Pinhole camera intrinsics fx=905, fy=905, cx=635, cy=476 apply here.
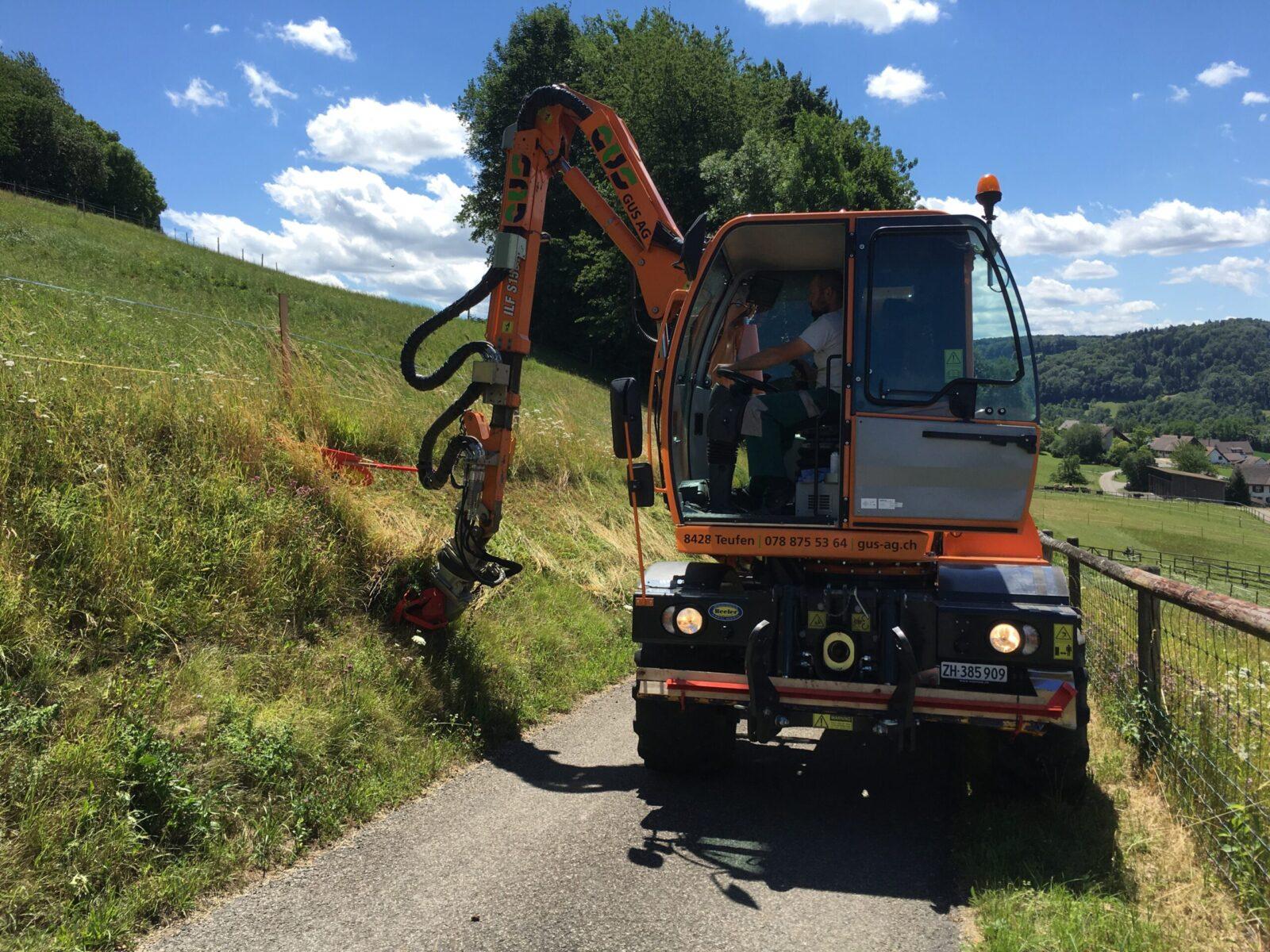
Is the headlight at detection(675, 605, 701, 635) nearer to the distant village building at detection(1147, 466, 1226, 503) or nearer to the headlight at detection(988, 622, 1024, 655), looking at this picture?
the headlight at detection(988, 622, 1024, 655)

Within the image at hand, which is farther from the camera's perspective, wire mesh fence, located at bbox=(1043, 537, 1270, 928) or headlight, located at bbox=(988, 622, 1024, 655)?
headlight, located at bbox=(988, 622, 1024, 655)

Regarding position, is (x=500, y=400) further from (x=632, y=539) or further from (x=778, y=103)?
(x=778, y=103)

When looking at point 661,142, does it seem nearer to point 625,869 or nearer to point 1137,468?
point 625,869

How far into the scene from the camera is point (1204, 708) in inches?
178

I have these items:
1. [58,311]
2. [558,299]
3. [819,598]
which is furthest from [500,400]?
[558,299]

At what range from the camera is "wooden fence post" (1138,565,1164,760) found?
16.6 ft

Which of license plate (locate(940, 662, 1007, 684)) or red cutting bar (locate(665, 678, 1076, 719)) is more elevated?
license plate (locate(940, 662, 1007, 684))

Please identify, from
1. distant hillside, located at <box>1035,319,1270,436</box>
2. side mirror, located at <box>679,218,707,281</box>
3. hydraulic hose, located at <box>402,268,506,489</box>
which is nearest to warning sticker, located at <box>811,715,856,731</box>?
side mirror, located at <box>679,218,707,281</box>

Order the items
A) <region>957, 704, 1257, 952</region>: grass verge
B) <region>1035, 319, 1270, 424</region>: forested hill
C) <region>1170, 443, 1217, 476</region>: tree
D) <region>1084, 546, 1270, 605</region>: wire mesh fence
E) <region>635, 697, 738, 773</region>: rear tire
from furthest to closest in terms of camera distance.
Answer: <region>1035, 319, 1270, 424</region>: forested hill → <region>1170, 443, 1217, 476</region>: tree → <region>1084, 546, 1270, 605</region>: wire mesh fence → <region>635, 697, 738, 773</region>: rear tire → <region>957, 704, 1257, 952</region>: grass verge

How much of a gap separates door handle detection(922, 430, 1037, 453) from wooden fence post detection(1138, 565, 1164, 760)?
1.51 m

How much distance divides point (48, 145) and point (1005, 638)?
67.8 m

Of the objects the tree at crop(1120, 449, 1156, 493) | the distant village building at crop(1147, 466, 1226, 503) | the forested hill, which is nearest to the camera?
the distant village building at crop(1147, 466, 1226, 503)

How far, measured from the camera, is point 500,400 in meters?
6.01

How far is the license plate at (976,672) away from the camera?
4.17 m
